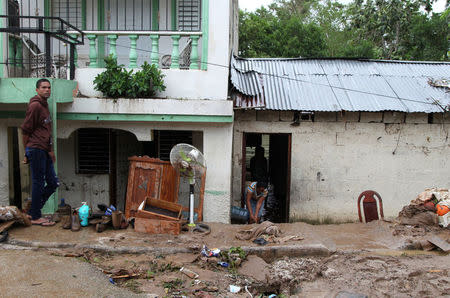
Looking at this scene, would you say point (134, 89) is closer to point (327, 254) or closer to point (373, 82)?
point (327, 254)

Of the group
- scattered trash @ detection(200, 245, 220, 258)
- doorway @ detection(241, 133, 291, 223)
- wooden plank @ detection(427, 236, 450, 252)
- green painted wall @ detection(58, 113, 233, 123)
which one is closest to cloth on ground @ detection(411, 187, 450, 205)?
wooden plank @ detection(427, 236, 450, 252)

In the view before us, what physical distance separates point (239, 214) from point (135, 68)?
143 inches

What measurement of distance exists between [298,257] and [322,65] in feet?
18.6

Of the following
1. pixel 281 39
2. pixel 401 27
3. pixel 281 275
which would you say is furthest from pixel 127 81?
pixel 401 27

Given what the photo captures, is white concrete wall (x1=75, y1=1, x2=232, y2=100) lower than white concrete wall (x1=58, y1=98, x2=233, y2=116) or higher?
higher

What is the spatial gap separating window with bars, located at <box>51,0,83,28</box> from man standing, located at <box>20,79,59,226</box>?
126 inches

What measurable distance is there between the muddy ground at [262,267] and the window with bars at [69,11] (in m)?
4.88

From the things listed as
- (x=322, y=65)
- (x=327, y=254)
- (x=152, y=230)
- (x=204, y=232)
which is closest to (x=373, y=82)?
(x=322, y=65)

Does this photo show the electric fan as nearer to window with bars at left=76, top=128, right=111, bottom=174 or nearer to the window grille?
the window grille

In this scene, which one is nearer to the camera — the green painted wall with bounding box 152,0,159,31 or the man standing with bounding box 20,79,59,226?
the man standing with bounding box 20,79,59,226

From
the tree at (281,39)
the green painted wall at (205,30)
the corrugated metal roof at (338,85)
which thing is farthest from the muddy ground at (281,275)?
the tree at (281,39)

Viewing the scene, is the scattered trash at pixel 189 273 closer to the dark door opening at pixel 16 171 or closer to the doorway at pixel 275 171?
the doorway at pixel 275 171

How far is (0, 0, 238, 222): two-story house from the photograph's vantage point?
7023 millimetres

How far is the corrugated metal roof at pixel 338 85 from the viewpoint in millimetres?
8297
